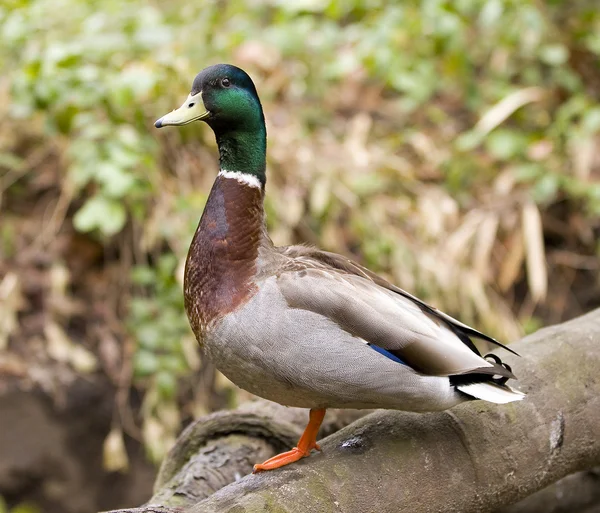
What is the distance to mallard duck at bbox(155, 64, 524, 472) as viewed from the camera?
1651 millimetres

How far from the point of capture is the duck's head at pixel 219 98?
6.03ft

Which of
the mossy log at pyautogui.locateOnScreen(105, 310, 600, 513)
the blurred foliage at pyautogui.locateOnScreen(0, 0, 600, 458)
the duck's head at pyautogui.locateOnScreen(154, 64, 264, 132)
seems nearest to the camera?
the mossy log at pyautogui.locateOnScreen(105, 310, 600, 513)

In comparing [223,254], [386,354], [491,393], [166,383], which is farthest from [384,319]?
[166,383]

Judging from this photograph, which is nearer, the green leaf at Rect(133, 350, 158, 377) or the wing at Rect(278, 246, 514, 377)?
the wing at Rect(278, 246, 514, 377)

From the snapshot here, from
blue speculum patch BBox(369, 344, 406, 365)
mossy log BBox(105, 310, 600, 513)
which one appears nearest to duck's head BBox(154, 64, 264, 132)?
blue speculum patch BBox(369, 344, 406, 365)

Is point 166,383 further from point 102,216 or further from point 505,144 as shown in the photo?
point 505,144

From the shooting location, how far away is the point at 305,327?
166 cm

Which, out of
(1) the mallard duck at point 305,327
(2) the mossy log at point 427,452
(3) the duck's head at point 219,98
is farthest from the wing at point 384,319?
(3) the duck's head at point 219,98

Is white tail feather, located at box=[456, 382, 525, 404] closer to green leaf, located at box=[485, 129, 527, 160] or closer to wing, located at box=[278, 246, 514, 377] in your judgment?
wing, located at box=[278, 246, 514, 377]

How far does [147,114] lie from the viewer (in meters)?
3.80

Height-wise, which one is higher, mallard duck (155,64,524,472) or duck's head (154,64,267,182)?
duck's head (154,64,267,182)

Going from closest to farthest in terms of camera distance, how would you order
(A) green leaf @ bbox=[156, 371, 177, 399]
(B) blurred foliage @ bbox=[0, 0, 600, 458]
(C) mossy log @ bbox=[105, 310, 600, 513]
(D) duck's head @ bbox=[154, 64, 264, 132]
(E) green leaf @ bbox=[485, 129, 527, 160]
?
(C) mossy log @ bbox=[105, 310, 600, 513], (D) duck's head @ bbox=[154, 64, 264, 132], (A) green leaf @ bbox=[156, 371, 177, 399], (B) blurred foliage @ bbox=[0, 0, 600, 458], (E) green leaf @ bbox=[485, 129, 527, 160]

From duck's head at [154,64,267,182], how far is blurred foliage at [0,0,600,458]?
1.51 m

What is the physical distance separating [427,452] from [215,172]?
92.1 inches
